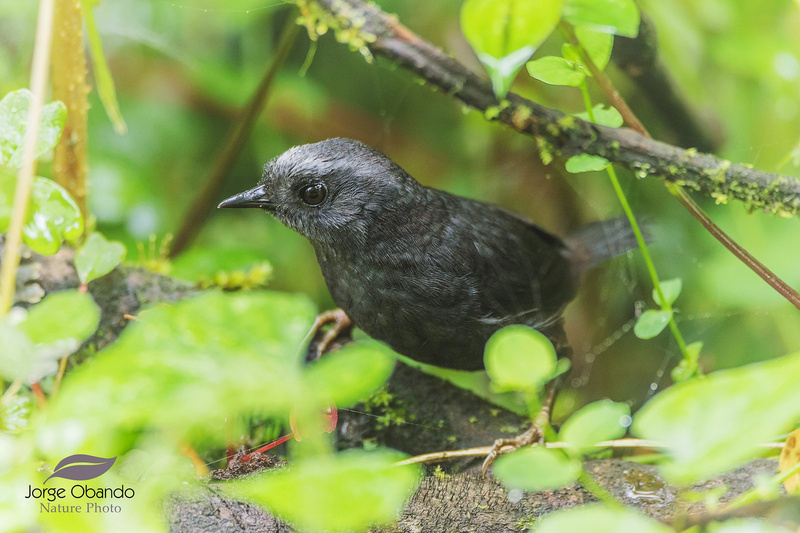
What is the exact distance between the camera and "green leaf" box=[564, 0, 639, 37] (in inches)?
52.6

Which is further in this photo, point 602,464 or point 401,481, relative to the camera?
point 602,464

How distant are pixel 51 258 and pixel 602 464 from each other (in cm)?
229

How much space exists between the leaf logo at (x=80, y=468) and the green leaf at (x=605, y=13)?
4.55ft

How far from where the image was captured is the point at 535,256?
8.59 ft

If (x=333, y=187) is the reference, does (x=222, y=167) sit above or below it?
below

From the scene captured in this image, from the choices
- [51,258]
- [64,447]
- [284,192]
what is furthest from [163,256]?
[64,447]

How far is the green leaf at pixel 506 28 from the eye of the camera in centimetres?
115

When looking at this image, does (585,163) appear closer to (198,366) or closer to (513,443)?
(513,443)

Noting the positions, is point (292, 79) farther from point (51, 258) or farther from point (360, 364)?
point (360, 364)

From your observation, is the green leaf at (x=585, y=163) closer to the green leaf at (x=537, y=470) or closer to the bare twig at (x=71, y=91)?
the green leaf at (x=537, y=470)

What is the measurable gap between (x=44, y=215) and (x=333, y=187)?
3.16 ft

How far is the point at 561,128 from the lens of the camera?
1.96 metres

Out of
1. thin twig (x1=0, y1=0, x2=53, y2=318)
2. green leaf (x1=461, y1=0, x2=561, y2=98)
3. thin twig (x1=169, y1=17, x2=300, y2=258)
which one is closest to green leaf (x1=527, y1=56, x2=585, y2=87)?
green leaf (x1=461, y1=0, x2=561, y2=98)

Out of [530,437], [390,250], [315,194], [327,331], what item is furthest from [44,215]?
[530,437]
